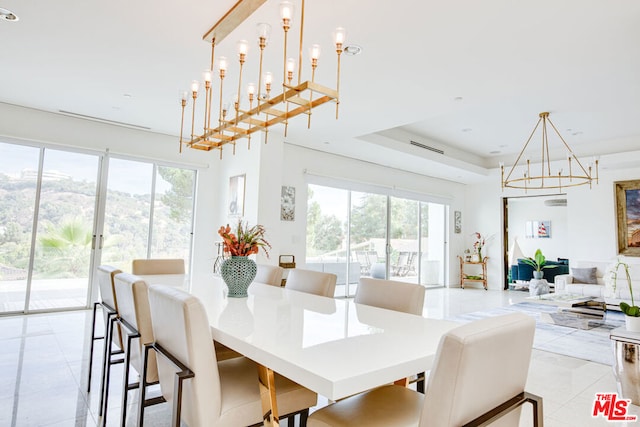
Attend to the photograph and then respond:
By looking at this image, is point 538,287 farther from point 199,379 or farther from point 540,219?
point 199,379

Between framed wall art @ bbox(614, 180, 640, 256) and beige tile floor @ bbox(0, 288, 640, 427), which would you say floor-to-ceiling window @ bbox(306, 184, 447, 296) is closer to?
framed wall art @ bbox(614, 180, 640, 256)

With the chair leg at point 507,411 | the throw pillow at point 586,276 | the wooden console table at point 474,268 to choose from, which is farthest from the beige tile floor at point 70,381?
the wooden console table at point 474,268

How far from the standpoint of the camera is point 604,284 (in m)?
6.58

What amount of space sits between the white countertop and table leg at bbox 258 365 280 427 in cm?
12


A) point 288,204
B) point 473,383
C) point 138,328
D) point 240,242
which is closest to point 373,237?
point 288,204

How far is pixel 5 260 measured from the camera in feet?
15.6

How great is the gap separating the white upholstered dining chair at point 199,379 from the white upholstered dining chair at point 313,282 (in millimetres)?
998

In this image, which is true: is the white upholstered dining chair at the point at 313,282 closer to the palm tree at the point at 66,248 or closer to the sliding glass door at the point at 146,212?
the sliding glass door at the point at 146,212

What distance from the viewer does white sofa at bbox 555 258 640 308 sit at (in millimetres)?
5848

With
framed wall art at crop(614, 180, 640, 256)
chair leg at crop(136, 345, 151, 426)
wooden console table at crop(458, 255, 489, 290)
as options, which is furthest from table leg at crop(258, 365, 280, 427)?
wooden console table at crop(458, 255, 489, 290)

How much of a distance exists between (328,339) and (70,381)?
248 cm

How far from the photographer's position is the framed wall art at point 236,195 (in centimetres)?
561

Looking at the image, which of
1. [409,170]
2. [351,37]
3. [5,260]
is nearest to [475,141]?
[409,170]

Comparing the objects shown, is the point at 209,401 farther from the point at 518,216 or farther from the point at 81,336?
the point at 518,216
